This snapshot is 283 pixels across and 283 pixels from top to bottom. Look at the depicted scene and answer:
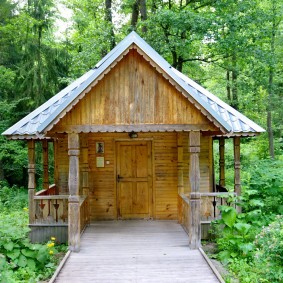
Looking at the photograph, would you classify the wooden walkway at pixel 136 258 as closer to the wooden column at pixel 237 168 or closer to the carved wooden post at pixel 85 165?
the carved wooden post at pixel 85 165

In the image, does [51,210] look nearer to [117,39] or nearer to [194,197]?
[194,197]

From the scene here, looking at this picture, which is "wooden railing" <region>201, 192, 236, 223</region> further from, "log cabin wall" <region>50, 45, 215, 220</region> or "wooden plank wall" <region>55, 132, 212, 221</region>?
"log cabin wall" <region>50, 45, 215, 220</region>

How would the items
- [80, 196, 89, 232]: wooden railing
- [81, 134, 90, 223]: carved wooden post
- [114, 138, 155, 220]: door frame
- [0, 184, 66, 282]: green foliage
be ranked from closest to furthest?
[0, 184, 66, 282]: green foliage
[80, 196, 89, 232]: wooden railing
[81, 134, 90, 223]: carved wooden post
[114, 138, 155, 220]: door frame

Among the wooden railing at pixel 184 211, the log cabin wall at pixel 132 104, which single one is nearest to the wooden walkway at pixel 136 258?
the wooden railing at pixel 184 211

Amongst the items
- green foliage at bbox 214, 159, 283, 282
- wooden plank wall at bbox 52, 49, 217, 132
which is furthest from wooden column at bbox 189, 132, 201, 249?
green foliage at bbox 214, 159, 283, 282

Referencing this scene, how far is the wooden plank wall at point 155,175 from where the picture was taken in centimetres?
1118

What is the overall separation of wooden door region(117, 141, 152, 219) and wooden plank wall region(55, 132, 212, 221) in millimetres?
153

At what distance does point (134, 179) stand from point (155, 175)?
0.64 m

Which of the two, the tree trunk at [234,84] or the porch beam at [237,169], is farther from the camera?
the tree trunk at [234,84]

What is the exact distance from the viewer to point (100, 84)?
823cm

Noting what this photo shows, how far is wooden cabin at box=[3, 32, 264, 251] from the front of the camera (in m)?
8.19

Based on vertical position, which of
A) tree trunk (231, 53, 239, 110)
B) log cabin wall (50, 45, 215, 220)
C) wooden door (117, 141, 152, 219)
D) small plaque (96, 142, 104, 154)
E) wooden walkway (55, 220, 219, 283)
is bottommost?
wooden walkway (55, 220, 219, 283)

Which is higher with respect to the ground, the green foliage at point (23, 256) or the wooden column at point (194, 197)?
the wooden column at point (194, 197)

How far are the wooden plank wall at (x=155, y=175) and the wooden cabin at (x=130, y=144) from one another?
0.10 ft
